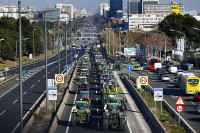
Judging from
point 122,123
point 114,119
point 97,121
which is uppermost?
point 114,119

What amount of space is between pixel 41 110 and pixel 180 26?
92.7 meters

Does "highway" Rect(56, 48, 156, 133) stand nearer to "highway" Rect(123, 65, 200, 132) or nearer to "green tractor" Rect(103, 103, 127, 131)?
"green tractor" Rect(103, 103, 127, 131)

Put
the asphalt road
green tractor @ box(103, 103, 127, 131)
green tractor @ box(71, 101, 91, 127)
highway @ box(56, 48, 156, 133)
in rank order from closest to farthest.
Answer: green tractor @ box(103, 103, 127, 131) < green tractor @ box(71, 101, 91, 127) < highway @ box(56, 48, 156, 133) < the asphalt road

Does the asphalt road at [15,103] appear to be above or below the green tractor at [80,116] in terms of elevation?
below

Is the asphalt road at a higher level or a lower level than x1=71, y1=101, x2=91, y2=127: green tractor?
lower

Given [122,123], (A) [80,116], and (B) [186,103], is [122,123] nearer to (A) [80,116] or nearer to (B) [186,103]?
(A) [80,116]

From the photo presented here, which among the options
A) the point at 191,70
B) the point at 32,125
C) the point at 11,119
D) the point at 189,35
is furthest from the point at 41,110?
the point at 189,35

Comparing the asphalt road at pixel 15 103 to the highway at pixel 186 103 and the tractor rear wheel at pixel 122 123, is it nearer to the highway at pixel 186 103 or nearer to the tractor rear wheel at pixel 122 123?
the tractor rear wheel at pixel 122 123

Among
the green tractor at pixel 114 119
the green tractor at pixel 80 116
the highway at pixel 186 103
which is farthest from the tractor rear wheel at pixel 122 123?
the highway at pixel 186 103

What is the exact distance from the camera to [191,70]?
84.1 m

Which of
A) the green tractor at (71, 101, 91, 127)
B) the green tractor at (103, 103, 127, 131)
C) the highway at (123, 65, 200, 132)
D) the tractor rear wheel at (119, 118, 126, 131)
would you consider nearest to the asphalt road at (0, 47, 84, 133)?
the green tractor at (71, 101, 91, 127)

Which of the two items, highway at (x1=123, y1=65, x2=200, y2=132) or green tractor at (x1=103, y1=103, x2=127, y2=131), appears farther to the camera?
highway at (x1=123, y1=65, x2=200, y2=132)

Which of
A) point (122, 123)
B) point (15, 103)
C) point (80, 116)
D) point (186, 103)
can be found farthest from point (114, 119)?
point (15, 103)

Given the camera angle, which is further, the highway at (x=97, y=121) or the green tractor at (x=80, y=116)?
the highway at (x=97, y=121)
